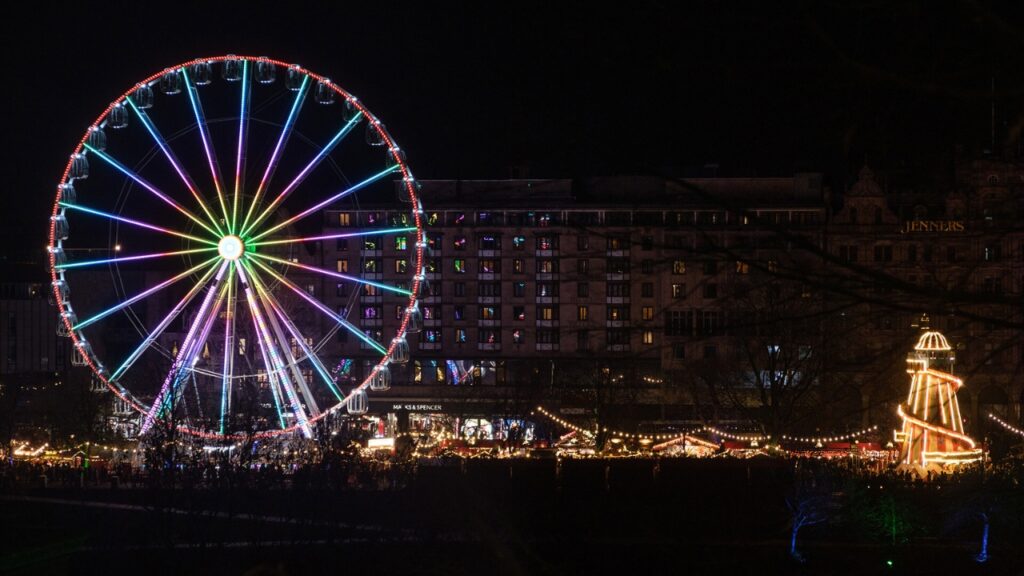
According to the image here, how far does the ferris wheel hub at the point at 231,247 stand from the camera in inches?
1538

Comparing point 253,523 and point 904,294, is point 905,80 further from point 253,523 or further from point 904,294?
point 253,523

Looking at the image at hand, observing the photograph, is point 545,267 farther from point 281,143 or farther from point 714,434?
point 281,143

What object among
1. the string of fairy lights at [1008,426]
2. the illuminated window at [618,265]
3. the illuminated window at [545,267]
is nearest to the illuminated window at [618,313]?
the illuminated window at [545,267]

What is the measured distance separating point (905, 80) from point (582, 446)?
5047 cm

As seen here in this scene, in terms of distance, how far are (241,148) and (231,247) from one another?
3.62 meters

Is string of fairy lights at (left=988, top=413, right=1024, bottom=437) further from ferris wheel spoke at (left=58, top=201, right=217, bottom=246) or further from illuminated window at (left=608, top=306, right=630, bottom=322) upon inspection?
ferris wheel spoke at (left=58, top=201, right=217, bottom=246)

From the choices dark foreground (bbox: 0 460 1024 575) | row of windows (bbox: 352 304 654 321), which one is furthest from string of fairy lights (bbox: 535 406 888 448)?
row of windows (bbox: 352 304 654 321)

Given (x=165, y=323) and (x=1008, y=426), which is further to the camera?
(x=1008, y=426)

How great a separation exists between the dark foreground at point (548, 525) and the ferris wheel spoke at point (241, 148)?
344 inches

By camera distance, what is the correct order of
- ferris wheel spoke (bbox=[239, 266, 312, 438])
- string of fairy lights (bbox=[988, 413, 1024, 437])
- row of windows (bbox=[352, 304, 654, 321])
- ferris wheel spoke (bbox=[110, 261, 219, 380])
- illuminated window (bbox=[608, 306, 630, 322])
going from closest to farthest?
ferris wheel spoke (bbox=[110, 261, 219, 380]) < ferris wheel spoke (bbox=[239, 266, 312, 438]) < string of fairy lights (bbox=[988, 413, 1024, 437]) < illuminated window (bbox=[608, 306, 630, 322]) < row of windows (bbox=[352, 304, 654, 321])

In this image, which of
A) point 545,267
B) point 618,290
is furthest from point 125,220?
point 618,290

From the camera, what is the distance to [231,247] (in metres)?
39.2

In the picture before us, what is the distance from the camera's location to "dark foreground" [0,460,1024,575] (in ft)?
96.6

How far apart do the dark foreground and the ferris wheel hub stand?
748 cm
